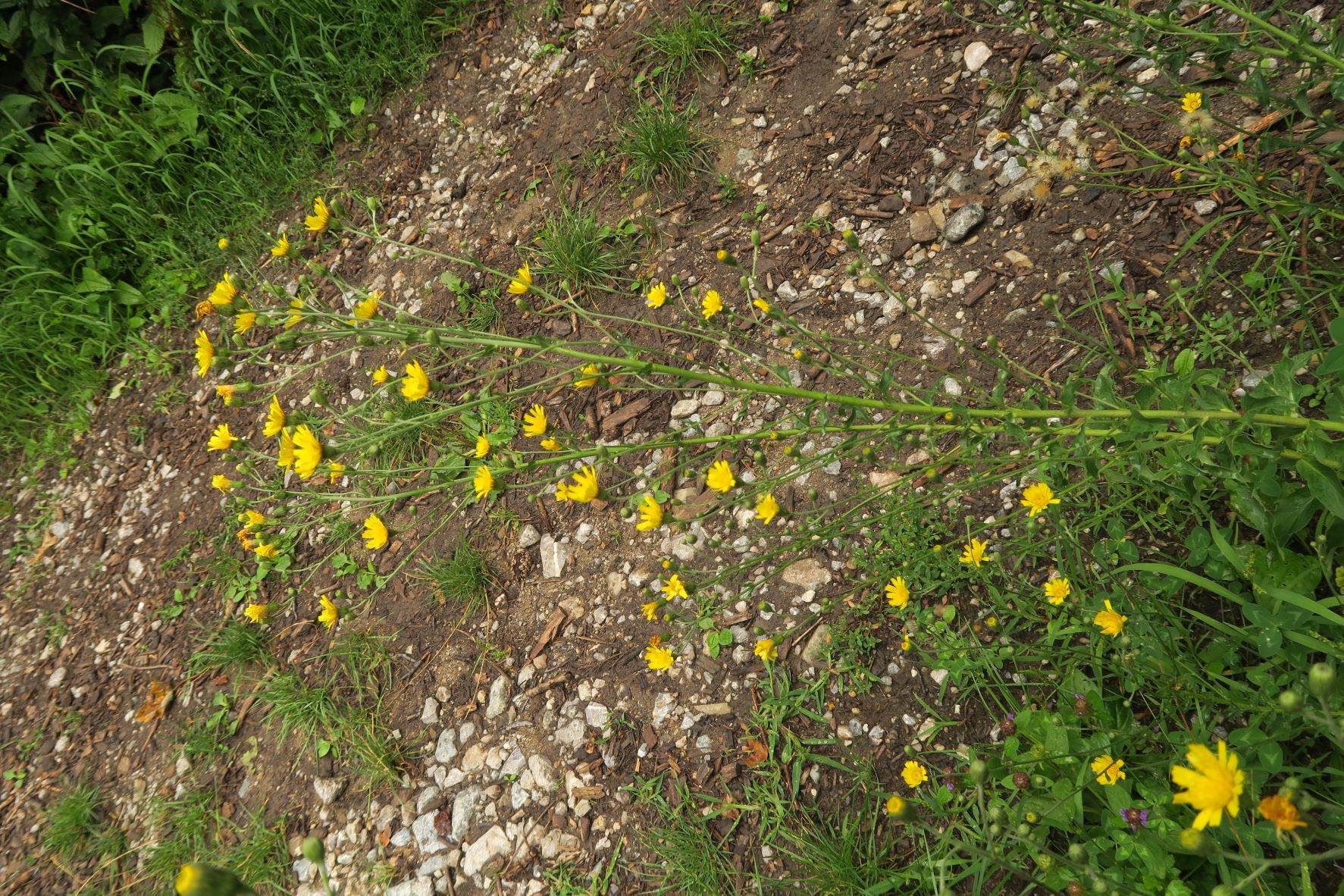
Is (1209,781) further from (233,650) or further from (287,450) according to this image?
(233,650)

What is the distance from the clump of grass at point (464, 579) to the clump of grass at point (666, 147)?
155 cm

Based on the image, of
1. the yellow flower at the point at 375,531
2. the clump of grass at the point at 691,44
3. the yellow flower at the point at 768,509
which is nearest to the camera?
the yellow flower at the point at 768,509

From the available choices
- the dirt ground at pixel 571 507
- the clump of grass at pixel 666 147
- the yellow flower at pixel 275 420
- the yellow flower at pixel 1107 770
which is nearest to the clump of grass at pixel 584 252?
the dirt ground at pixel 571 507

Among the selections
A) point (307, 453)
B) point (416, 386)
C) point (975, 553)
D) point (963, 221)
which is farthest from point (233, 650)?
point (963, 221)

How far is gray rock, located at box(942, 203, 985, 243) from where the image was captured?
2.48 metres

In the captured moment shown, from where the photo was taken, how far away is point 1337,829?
1.39 m

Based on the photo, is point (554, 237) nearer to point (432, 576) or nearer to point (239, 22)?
point (432, 576)

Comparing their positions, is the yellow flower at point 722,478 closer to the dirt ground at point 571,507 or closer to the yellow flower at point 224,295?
the dirt ground at point 571,507

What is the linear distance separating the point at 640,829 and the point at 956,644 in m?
0.97

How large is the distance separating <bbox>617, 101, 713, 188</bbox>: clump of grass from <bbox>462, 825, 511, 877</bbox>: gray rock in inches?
90.5

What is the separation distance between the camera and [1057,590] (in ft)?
5.95

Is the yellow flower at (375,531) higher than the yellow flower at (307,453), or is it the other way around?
the yellow flower at (307,453)

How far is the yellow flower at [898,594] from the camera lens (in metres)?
2.05

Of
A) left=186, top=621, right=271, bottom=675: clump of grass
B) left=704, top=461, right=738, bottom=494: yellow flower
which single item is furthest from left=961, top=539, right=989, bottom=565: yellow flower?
left=186, top=621, right=271, bottom=675: clump of grass
